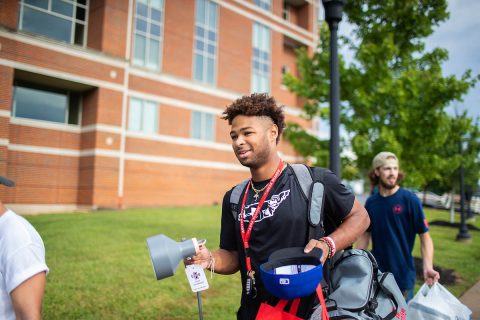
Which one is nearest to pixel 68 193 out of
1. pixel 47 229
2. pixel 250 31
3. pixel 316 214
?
pixel 47 229

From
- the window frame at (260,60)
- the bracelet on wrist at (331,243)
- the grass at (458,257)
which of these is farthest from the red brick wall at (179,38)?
the bracelet on wrist at (331,243)

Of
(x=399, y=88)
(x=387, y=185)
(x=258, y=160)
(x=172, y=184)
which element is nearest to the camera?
(x=258, y=160)

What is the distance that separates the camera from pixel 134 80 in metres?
22.9

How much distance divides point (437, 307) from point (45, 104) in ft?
71.1

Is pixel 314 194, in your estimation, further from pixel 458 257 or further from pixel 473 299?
pixel 458 257

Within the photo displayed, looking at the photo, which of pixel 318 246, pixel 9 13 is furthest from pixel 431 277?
pixel 9 13

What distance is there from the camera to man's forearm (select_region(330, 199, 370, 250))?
216 cm

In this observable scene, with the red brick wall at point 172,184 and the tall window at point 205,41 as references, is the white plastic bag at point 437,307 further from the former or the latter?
the tall window at point 205,41

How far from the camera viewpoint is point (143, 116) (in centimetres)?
2328

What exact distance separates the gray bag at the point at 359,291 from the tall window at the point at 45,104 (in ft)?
69.5

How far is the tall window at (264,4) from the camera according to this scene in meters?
29.5

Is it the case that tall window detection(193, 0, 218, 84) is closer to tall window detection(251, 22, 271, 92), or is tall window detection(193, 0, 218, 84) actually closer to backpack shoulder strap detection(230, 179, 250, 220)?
tall window detection(251, 22, 271, 92)

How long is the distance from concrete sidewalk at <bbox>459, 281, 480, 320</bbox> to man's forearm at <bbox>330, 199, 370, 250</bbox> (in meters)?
3.86

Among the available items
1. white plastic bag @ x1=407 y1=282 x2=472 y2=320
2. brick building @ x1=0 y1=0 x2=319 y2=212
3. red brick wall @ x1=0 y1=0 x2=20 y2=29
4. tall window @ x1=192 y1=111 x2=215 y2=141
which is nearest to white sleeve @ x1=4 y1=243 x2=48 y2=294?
white plastic bag @ x1=407 y1=282 x2=472 y2=320
